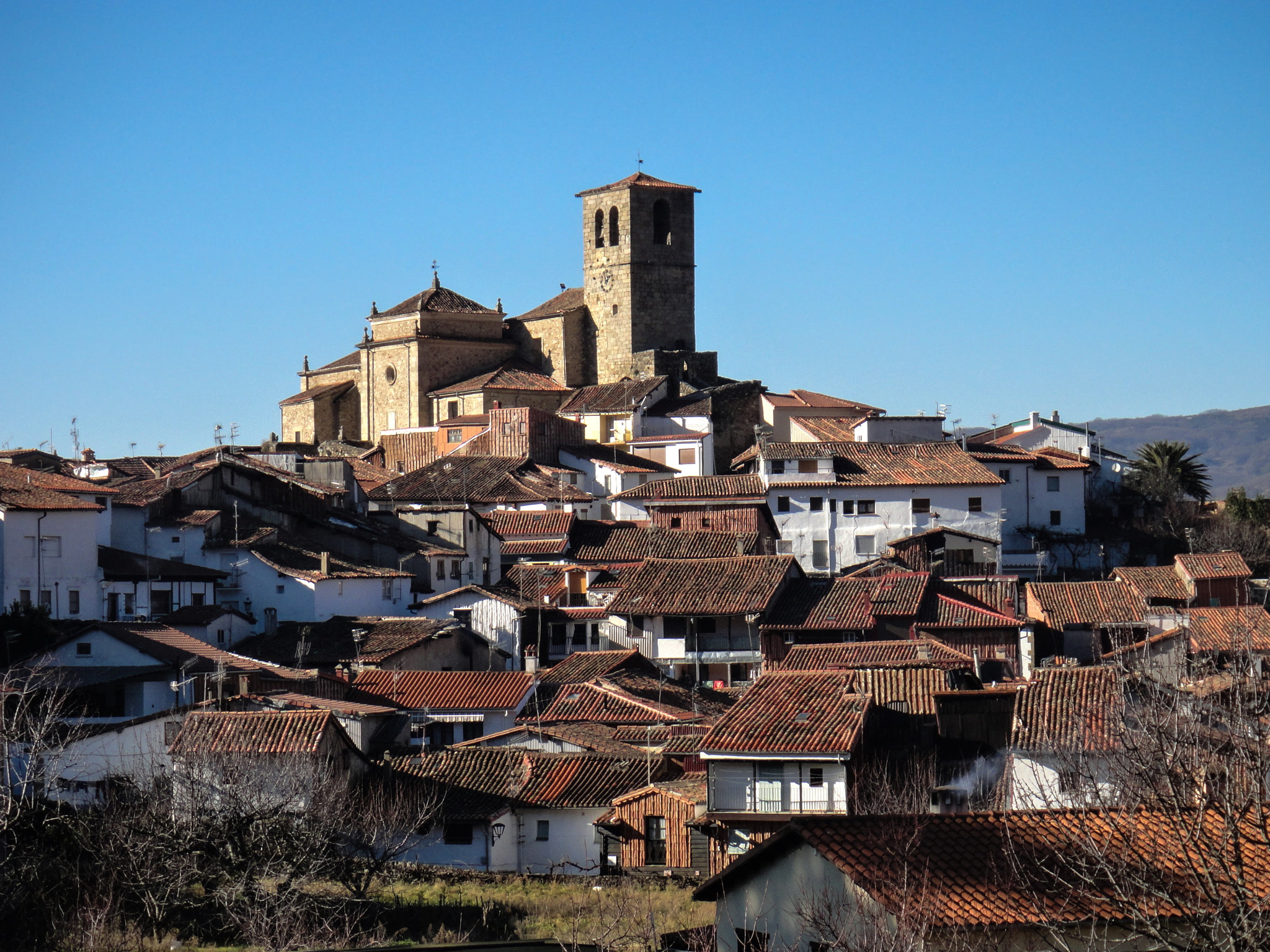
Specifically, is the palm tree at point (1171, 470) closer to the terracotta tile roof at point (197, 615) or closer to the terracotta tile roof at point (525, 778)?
the terracotta tile roof at point (197, 615)

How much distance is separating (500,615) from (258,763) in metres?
16.8

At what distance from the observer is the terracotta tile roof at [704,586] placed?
3956cm

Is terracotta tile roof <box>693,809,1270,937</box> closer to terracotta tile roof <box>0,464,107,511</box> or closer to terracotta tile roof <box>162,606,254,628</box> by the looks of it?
terracotta tile roof <box>162,606,254,628</box>

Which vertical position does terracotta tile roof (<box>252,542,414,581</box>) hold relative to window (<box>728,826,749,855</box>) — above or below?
above

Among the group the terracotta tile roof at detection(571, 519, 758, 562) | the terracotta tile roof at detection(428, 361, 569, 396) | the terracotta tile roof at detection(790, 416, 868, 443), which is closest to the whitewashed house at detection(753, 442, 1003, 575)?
the terracotta tile roof at detection(571, 519, 758, 562)

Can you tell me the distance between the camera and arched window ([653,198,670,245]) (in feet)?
225

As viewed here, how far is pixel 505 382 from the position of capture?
210 ft

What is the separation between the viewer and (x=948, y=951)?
13961 millimetres

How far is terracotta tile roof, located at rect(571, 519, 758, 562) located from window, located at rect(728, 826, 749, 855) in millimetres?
19166

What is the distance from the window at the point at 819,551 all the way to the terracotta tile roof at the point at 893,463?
64.6 inches

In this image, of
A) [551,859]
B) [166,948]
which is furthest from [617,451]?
[166,948]

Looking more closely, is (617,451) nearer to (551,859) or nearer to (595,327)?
(595,327)

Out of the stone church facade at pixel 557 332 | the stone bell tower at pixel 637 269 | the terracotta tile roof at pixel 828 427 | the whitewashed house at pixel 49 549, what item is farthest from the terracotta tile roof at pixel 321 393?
the whitewashed house at pixel 49 549

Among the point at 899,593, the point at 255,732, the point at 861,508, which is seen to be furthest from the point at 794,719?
the point at 861,508
